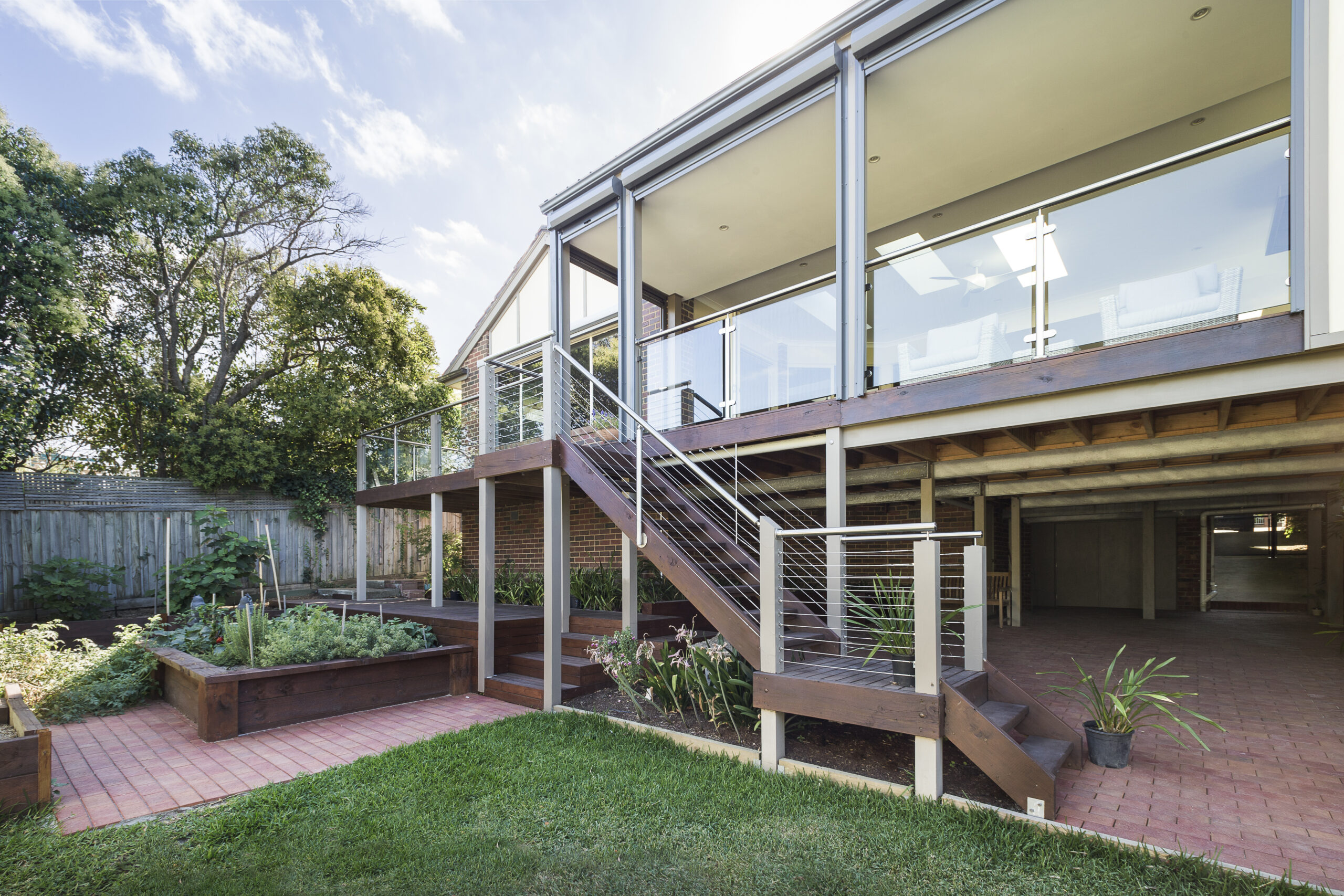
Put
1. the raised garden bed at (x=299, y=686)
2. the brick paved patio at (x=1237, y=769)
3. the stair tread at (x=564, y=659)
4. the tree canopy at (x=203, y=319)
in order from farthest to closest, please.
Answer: the tree canopy at (x=203, y=319)
the stair tread at (x=564, y=659)
the raised garden bed at (x=299, y=686)
the brick paved patio at (x=1237, y=769)

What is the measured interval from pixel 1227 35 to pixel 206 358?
17.2 meters

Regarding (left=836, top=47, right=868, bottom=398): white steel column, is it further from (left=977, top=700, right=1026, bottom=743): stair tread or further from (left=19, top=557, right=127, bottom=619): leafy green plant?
(left=19, top=557, right=127, bottom=619): leafy green plant

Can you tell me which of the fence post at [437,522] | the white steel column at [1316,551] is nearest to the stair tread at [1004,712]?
the fence post at [437,522]

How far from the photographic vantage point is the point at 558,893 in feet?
8.73

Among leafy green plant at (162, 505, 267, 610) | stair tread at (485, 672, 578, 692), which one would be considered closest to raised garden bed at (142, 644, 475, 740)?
stair tread at (485, 672, 578, 692)

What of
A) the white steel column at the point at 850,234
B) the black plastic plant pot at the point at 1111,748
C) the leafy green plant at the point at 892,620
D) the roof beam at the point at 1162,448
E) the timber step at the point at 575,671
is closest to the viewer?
the black plastic plant pot at the point at 1111,748

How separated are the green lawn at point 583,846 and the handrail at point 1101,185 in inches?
158

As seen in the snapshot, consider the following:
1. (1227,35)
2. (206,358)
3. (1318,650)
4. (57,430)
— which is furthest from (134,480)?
(1318,650)

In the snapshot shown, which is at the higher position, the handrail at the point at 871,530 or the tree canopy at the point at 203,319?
the tree canopy at the point at 203,319

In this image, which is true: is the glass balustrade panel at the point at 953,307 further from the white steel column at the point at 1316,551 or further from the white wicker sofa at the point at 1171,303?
the white steel column at the point at 1316,551

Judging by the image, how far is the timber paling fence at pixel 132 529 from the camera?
30.4ft

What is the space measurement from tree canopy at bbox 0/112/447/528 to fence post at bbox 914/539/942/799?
12.1m

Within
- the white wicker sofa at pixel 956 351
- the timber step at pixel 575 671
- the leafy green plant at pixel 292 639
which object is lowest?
the timber step at pixel 575 671

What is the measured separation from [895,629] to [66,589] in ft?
35.7
